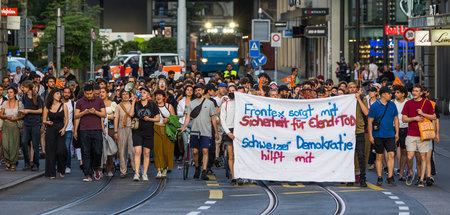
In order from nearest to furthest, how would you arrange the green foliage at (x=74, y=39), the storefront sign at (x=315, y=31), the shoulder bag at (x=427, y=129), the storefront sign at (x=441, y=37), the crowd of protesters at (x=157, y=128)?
the shoulder bag at (x=427, y=129), the crowd of protesters at (x=157, y=128), the storefront sign at (x=441, y=37), the green foliage at (x=74, y=39), the storefront sign at (x=315, y=31)

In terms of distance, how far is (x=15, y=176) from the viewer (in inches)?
674

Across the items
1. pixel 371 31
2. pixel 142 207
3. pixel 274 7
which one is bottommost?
pixel 142 207

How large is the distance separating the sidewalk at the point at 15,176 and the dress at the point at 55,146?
350mm

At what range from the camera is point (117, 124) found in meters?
17.3

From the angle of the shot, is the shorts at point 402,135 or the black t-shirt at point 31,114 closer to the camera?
the shorts at point 402,135

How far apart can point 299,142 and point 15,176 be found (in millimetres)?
5339

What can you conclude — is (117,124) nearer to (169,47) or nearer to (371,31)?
(371,31)

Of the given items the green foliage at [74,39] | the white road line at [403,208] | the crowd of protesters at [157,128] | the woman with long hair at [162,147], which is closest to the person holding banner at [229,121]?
the crowd of protesters at [157,128]

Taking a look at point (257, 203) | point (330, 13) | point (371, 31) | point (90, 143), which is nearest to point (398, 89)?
point (257, 203)

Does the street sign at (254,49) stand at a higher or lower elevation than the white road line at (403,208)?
higher

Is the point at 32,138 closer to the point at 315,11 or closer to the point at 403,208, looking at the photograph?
the point at 403,208

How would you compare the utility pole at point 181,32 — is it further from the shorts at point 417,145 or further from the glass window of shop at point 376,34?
the shorts at point 417,145

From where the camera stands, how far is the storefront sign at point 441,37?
2462 centimetres

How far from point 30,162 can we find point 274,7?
67.5 metres
